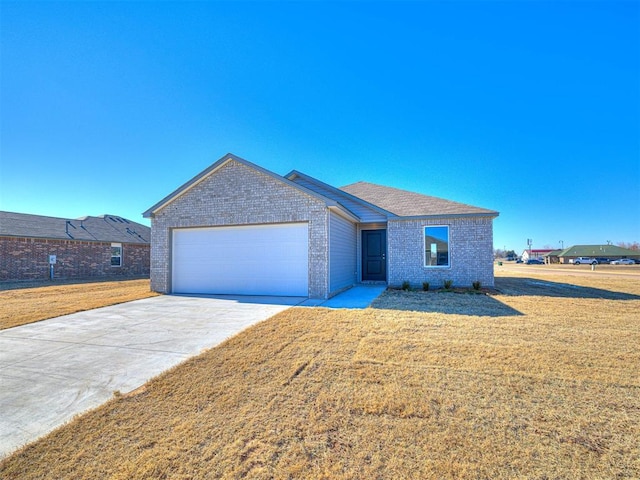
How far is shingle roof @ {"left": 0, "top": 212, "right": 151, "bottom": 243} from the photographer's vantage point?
16703 mm

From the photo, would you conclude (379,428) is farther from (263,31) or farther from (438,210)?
(263,31)

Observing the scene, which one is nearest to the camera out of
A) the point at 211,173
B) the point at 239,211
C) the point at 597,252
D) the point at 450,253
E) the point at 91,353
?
the point at 91,353

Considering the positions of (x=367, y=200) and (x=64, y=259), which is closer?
(x=367, y=200)

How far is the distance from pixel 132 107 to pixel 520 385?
15.5 meters

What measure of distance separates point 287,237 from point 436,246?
20.6ft

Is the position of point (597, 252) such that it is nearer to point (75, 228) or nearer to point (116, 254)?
point (116, 254)

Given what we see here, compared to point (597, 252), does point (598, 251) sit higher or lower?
higher

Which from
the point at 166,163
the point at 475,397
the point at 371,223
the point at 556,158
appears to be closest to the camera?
the point at 475,397

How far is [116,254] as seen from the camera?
816 inches

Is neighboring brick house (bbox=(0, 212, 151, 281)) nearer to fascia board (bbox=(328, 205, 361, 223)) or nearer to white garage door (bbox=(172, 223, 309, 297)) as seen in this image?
white garage door (bbox=(172, 223, 309, 297))

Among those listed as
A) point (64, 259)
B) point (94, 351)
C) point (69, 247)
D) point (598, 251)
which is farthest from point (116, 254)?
point (598, 251)

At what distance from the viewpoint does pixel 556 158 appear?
19781 mm

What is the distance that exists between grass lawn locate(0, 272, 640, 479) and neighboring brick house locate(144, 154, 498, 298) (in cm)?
489

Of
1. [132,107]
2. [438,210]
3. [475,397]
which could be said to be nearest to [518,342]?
[475,397]
